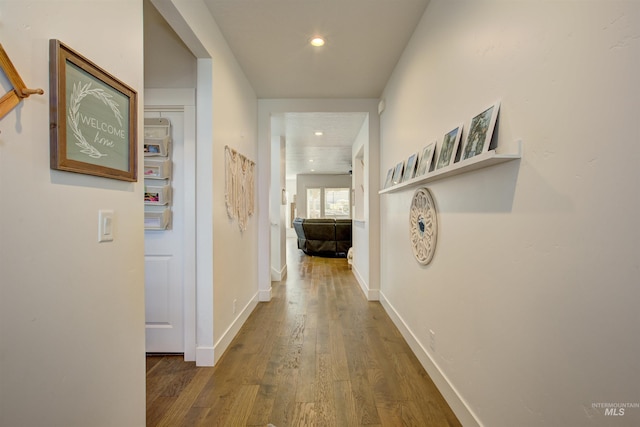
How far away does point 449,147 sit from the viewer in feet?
5.56

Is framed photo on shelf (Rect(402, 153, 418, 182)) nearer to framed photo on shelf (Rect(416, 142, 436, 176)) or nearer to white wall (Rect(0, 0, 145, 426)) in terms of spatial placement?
framed photo on shelf (Rect(416, 142, 436, 176))

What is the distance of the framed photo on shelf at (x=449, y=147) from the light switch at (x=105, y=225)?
1.60m

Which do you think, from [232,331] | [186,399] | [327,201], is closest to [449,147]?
[186,399]

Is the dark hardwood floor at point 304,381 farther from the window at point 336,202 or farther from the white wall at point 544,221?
the window at point 336,202

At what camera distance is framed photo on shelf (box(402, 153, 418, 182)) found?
233cm

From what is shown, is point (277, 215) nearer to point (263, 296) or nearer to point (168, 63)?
point (263, 296)

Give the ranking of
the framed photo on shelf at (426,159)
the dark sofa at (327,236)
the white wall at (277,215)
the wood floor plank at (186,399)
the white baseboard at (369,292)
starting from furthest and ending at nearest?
the dark sofa at (327,236) → the white wall at (277,215) → the white baseboard at (369,292) → the framed photo on shelf at (426,159) → the wood floor plank at (186,399)

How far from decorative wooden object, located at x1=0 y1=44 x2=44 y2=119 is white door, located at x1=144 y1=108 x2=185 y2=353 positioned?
1571 mm

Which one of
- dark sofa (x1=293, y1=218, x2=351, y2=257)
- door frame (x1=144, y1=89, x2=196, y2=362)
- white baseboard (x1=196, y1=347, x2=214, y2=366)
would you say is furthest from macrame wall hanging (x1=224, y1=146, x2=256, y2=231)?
dark sofa (x1=293, y1=218, x2=351, y2=257)

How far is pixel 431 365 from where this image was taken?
2016mm

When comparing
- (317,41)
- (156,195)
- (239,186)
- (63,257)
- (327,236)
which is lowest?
(327,236)

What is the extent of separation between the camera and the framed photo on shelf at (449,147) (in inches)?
63.0

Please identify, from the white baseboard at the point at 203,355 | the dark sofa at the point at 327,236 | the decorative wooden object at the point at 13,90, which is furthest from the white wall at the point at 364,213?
the decorative wooden object at the point at 13,90

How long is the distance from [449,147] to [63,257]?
5.85 ft
